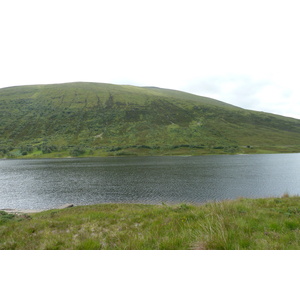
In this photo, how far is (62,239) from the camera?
8.06 metres

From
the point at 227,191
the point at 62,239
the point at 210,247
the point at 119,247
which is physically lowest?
the point at 227,191

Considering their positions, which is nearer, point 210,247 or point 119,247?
point 210,247

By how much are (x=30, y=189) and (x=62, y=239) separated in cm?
4665

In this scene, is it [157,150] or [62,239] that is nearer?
[62,239]

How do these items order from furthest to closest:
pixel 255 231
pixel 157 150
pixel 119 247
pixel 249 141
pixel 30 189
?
pixel 249 141
pixel 157 150
pixel 30 189
pixel 255 231
pixel 119 247

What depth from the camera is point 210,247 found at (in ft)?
18.3

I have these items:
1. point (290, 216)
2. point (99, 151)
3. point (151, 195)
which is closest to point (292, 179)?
point (151, 195)

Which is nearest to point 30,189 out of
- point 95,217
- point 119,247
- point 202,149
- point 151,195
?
point 151,195

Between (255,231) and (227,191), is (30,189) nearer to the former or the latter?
(227,191)

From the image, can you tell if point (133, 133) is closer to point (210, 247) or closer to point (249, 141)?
point (249, 141)

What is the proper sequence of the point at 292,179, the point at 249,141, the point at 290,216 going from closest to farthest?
Result: the point at 290,216
the point at 292,179
the point at 249,141

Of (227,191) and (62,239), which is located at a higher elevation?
(62,239)

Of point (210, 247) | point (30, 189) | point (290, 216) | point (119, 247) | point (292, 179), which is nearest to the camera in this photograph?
point (210, 247)

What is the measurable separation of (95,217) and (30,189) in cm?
4169
